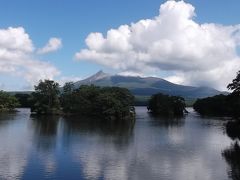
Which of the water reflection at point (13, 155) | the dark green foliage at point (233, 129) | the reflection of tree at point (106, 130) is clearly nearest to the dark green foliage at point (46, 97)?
the reflection of tree at point (106, 130)

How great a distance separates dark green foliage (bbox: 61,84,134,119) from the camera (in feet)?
534

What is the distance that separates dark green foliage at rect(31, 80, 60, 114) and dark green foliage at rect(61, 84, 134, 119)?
18.7 feet

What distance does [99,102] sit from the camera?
16988 cm

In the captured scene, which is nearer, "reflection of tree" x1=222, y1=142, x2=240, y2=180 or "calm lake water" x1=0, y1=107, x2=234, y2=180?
"calm lake water" x1=0, y1=107, x2=234, y2=180

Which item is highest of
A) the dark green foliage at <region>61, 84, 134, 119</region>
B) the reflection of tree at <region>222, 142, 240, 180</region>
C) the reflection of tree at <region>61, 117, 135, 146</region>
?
the dark green foliage at <region>61, 84, 134, 119</region>

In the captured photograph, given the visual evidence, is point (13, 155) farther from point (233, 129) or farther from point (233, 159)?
point (233, 129)

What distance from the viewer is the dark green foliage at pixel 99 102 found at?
163m

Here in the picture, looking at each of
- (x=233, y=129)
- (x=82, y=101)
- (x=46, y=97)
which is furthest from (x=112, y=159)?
(x=46, y=97)

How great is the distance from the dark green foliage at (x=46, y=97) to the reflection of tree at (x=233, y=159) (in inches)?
4588

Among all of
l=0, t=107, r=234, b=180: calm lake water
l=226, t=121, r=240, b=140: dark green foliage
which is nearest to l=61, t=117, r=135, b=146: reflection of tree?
l=0, t=107, r=234, b=180: calm lake water

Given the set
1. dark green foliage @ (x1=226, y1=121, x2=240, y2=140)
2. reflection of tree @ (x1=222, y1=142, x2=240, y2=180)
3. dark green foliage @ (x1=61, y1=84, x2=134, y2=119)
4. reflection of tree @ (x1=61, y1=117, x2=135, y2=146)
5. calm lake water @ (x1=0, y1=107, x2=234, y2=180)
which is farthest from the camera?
dark green foliage @ (x1=61, y1=84, x2=134, y2=119)

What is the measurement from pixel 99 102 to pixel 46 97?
28.9 m

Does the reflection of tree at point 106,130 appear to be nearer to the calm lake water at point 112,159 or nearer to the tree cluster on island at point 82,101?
the calm lake water at point 112,159

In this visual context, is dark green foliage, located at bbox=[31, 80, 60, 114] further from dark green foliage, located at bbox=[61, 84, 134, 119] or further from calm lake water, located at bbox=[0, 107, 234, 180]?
calm lake water, located at bbox=[0, 107, 234, 180]
